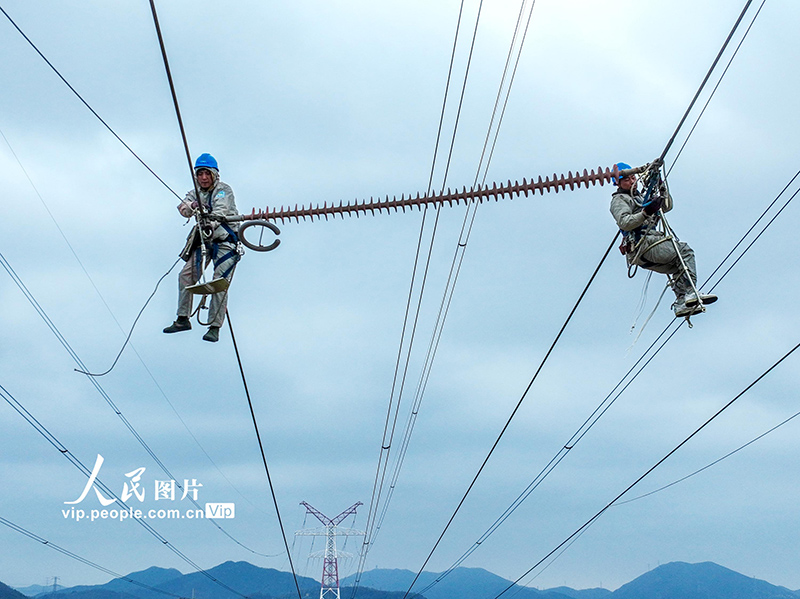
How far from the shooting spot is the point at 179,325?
11.1 metres

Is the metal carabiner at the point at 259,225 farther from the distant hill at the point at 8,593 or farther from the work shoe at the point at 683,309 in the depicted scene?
the distant hill at the point at 8,593

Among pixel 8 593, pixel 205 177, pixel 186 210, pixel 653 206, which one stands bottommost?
pixel 653 206

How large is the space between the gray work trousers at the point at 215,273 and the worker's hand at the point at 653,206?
15.8 feet

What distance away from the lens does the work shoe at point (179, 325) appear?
11.1 meters

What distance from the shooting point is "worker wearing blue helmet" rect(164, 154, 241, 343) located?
10898 mm

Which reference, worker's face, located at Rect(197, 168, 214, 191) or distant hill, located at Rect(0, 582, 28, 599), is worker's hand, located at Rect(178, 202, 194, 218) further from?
distant hill, located at Rect(0, 582, 28, 599)

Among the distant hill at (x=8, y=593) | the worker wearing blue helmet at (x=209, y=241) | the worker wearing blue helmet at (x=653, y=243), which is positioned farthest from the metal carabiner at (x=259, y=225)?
the distant hill at (x=8, y=593)

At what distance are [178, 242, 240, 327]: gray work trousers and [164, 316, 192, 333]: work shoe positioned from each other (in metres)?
0.08

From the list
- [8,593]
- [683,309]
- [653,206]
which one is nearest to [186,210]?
[653,206]

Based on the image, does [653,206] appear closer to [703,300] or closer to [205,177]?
[703,300]

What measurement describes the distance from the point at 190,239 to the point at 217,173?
2.86 feet

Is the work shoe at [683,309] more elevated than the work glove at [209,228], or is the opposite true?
the work glove at [209,228]

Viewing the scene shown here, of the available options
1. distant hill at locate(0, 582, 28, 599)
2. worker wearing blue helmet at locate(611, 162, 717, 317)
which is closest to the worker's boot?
worker wearing blue helmet at locate(611, 162, 717, 317)

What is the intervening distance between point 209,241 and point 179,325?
1086 millimetres
